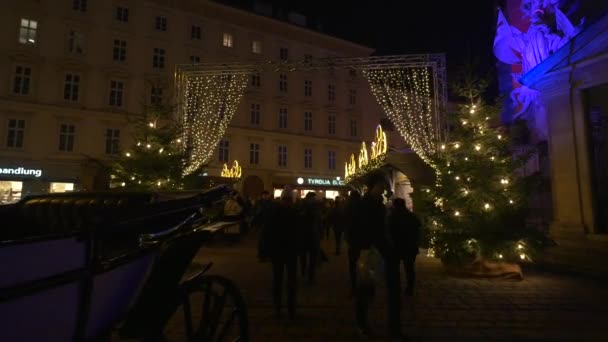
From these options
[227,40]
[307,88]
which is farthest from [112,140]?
[307,88]

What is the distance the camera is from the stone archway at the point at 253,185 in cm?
3027

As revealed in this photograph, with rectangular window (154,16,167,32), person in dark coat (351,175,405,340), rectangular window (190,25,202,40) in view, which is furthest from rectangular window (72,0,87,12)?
person in dark coat (351,175,405,340)

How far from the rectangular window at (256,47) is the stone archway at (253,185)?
450 inches

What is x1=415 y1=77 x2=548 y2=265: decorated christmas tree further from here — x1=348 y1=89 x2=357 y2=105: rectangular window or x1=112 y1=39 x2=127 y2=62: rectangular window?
x1=348 y1=89 x2=357 y2=105: rectangular window

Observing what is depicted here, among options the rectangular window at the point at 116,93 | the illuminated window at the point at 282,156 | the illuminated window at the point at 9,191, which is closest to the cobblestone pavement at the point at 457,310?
the illuminated window at the point at 9,191

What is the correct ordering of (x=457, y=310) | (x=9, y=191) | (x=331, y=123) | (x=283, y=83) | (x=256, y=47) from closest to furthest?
(x=457, y=310), (x=9, y=191), (x=256, y=47), (x=283, y=83), (x=331, y=123)

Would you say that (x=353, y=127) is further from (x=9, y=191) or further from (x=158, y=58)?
(x=9, y=191)

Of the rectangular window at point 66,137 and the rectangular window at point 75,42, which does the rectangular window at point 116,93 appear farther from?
the rectangular window at point 66,137

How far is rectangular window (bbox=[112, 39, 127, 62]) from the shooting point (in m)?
27.0

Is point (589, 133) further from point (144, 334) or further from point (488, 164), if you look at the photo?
point (144, 334)

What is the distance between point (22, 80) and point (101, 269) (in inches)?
1144

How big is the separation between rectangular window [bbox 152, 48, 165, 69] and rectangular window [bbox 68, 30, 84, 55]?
488cm

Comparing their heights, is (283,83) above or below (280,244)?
above

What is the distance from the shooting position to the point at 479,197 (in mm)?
8031
